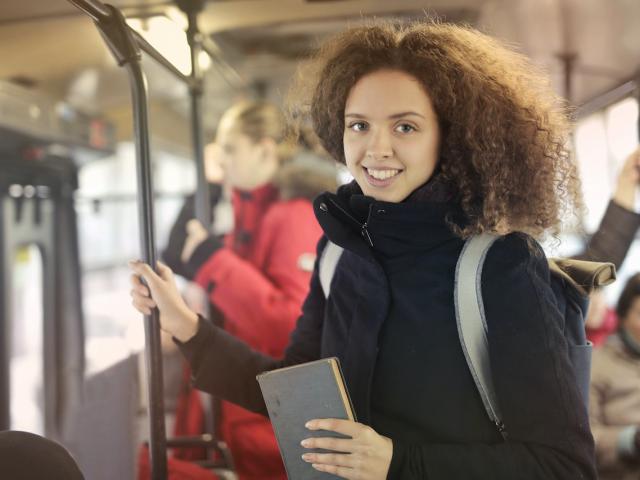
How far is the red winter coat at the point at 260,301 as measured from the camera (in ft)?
6.73

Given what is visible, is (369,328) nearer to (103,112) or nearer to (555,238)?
(555,238)

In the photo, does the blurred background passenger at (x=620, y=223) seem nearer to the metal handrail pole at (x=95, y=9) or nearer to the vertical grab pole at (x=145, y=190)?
the vertical grab pole at (x=145, y=190)

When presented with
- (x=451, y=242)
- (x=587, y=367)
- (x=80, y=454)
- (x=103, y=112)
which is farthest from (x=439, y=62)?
(x=103, y=112)

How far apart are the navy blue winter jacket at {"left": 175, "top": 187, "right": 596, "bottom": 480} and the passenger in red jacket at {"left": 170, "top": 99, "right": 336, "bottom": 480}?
19.9 inches

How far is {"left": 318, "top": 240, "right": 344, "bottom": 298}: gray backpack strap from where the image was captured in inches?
52.6

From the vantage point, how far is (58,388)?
2.13 metres

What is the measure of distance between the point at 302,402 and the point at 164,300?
17.3 inches

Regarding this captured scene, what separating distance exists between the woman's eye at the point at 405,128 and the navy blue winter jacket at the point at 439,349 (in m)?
0.13

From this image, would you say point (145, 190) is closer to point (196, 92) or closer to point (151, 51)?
point (151, 51)

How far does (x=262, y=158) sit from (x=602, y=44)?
141cm

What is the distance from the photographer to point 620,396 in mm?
2152

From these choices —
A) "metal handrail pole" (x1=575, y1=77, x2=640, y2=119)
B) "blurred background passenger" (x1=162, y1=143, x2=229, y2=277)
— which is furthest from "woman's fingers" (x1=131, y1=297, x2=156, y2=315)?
"metal handrail pole" (x1=575, y1=77, x2=640, y2=119)

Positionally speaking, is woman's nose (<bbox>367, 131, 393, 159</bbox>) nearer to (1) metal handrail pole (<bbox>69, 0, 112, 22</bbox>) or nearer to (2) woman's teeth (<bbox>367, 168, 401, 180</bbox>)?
(2) woman's teeth (<bbox>367, 168, 401, 180</bbox>)

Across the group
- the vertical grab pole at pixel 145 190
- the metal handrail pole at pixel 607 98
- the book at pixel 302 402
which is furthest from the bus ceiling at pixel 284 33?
the book at pixel 302 402
